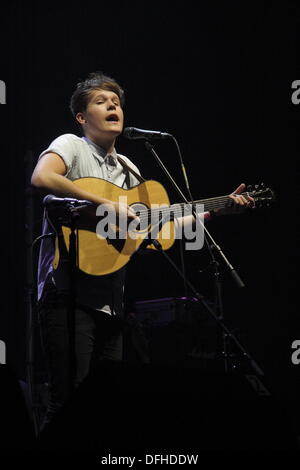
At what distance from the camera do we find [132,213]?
3.01 meters

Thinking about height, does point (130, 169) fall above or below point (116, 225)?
above

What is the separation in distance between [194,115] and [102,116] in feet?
8.64

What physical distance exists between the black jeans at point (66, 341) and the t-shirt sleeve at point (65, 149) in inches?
27.9

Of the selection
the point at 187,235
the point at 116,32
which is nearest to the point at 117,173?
the point at 187,235

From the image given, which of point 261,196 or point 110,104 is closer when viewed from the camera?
point 110,104

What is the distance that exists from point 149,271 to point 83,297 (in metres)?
2.93

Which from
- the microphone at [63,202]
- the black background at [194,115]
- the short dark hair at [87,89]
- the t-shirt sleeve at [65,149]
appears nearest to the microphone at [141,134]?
the short dark hair at [87,89]

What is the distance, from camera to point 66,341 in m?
2.55

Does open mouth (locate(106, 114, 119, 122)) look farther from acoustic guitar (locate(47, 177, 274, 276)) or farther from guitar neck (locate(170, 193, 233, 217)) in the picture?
guitar neck (locate(170, 193, 233, 217))

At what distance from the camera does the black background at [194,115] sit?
505cm

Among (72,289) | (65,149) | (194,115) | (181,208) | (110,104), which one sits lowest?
(72,289)

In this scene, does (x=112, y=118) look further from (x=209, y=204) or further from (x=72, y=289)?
(x=72, y=289)

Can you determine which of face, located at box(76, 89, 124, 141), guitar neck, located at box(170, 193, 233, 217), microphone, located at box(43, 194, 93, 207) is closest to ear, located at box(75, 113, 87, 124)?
face, located at box(76, 89, 124, 141)

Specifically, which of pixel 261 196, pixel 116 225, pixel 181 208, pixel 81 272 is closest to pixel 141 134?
pixel 181 208
